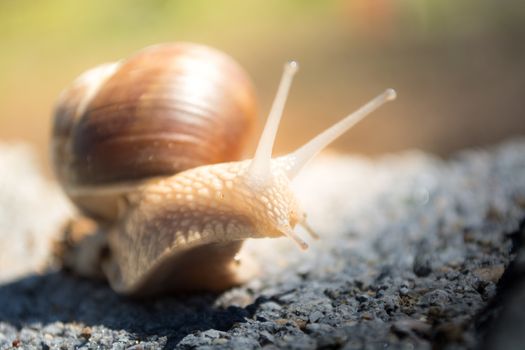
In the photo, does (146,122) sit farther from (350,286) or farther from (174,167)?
(350,286)

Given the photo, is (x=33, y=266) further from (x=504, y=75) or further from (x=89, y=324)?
(x=504, y=75)

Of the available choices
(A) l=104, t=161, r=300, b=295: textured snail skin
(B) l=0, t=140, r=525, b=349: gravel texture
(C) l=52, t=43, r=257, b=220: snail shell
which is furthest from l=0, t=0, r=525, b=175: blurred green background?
(A) l=104, t=161, r=300, b=295: textured snail skin

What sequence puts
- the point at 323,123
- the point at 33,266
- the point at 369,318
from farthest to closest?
1. the point at 323,123
2. the point at 33,266
3. the point at 369,318

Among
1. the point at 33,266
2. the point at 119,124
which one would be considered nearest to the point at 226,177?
the point at 119,124

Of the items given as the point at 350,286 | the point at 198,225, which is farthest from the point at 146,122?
the point at 350,286

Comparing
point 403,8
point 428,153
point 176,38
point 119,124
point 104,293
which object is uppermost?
point 176,38
